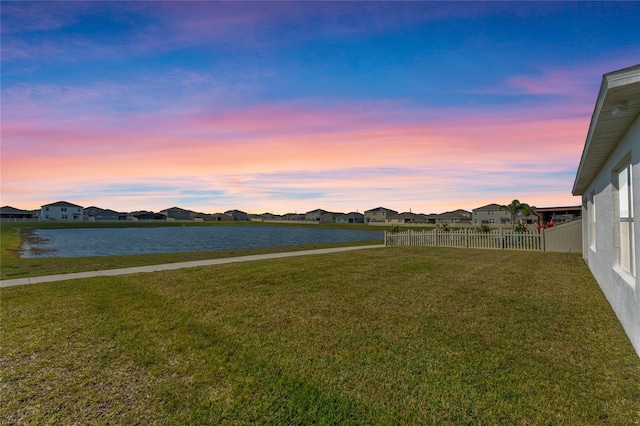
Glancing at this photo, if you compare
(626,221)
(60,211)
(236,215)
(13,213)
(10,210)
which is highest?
(236,215)

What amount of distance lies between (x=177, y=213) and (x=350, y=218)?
83902 mm

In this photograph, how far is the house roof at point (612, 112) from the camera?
150 inches

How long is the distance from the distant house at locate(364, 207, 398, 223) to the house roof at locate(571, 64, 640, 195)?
416 feet

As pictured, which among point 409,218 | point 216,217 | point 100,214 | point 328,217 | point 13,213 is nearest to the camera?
point 13,213

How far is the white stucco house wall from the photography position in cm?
424

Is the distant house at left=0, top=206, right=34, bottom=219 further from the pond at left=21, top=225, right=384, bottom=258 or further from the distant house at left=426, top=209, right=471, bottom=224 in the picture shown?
the distant house at left=426, top=209, right=471, bottom=224

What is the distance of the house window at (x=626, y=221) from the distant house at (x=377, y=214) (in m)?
127

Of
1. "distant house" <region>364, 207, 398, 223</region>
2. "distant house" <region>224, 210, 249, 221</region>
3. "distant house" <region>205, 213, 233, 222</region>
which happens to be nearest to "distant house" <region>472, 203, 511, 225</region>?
"distant house" <region>364, 207, 398, 223</region>

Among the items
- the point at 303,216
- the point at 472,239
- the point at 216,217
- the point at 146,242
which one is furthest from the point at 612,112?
the point at 216,217

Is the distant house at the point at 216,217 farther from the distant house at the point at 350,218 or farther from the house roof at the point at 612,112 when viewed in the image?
the house roof at the point at 612,112

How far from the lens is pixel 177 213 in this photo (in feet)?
522

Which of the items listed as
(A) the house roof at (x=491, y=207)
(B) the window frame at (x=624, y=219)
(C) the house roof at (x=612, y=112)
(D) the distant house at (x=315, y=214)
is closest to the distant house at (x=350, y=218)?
(D) the distant house at (x=315, y=214)

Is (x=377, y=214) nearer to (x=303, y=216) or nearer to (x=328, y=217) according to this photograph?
(x=328, y=217)

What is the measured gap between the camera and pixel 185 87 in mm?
14508
